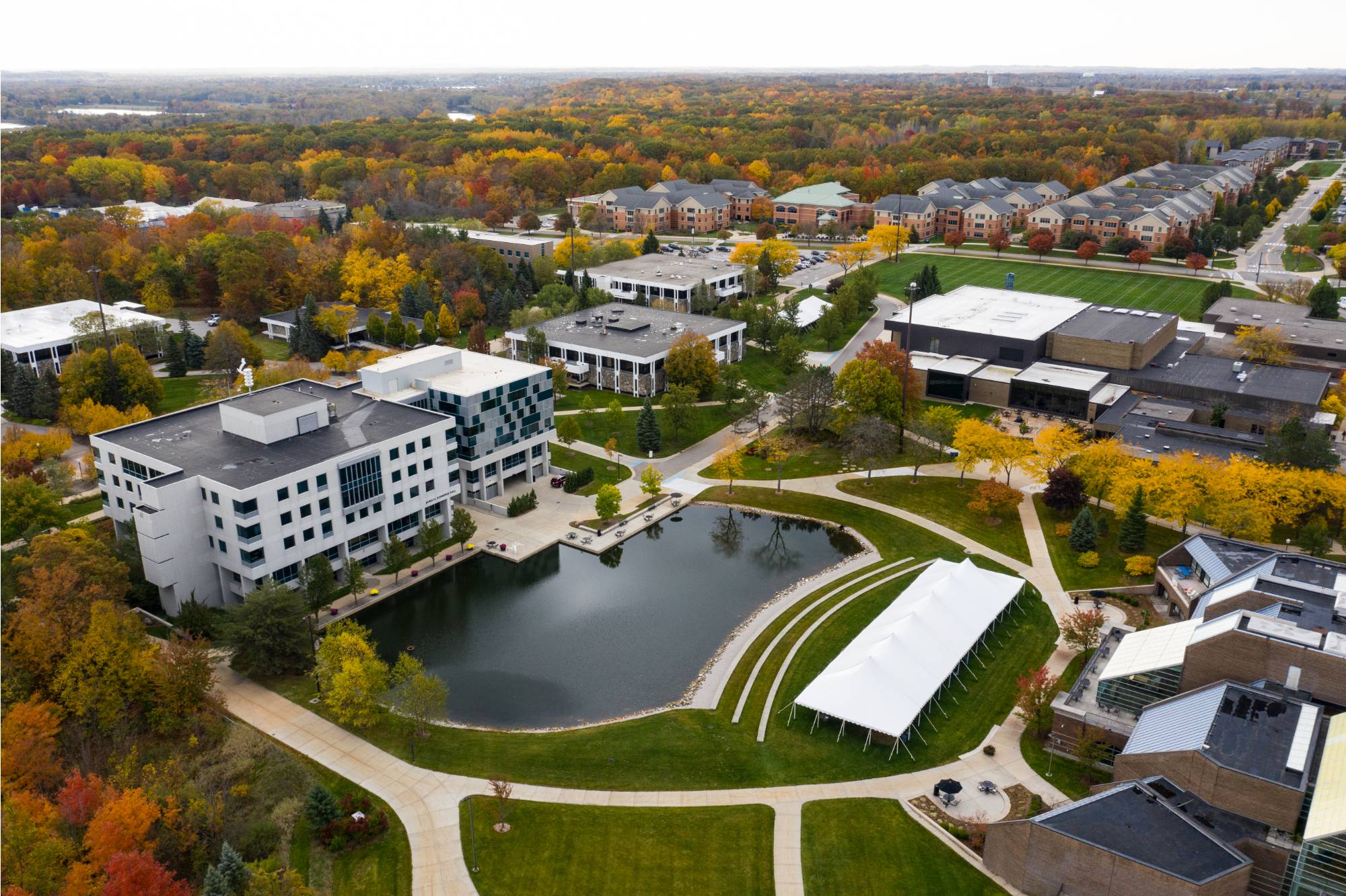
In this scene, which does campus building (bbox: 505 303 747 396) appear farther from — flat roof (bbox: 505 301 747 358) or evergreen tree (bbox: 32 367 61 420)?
evergreen tree (bbox: 32 367 61 420)

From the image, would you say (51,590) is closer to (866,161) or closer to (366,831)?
(366,831)

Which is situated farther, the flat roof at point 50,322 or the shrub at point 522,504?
the flat roof at point 50,322

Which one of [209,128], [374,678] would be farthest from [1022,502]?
[209,128]

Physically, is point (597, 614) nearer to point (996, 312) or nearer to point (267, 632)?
→ point (267, 632)

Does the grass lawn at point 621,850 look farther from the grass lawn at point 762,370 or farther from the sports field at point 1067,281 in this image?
the sports field at point 1067,281

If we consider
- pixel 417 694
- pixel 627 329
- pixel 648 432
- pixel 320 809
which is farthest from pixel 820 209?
pixel 320 809

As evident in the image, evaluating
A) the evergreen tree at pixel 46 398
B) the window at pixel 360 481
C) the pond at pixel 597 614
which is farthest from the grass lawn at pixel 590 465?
the evergreen tree at pixel 46 398

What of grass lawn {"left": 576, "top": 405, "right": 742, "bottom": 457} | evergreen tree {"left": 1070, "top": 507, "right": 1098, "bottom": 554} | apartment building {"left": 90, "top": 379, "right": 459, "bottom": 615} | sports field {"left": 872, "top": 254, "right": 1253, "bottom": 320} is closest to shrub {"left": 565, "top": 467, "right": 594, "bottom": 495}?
grass lawn {"left": 576, "top": 405, "right": 742, "bottom": 457}
